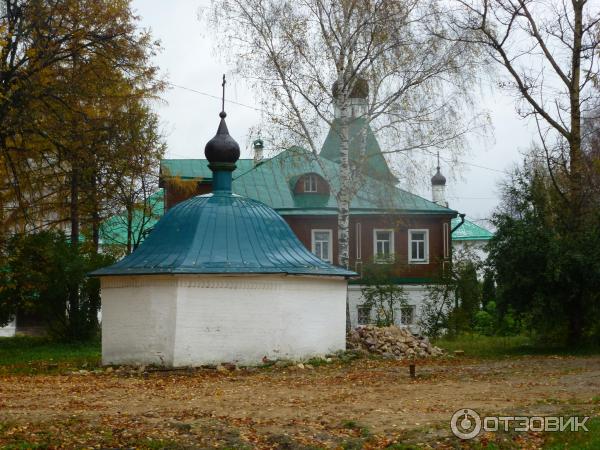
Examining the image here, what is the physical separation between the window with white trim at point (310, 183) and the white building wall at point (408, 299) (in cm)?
419

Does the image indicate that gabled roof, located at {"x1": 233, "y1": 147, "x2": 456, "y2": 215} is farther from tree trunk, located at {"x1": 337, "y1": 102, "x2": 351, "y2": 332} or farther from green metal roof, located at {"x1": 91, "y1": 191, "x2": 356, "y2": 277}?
green metal roof, located at {"x1": 91, "y1": 191, "x2": 356, "y2": 277}

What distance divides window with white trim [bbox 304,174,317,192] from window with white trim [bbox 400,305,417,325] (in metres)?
5.79

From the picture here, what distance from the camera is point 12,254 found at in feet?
71.4

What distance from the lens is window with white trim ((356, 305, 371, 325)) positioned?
2922cm

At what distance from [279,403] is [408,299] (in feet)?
67.9

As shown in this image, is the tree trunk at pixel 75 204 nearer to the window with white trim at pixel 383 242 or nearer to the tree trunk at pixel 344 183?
the tree trunk at pixel 344 183

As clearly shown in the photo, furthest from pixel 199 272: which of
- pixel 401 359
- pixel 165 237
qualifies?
pixel 401 359

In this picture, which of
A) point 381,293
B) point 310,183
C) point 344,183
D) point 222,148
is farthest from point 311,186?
point 222,148

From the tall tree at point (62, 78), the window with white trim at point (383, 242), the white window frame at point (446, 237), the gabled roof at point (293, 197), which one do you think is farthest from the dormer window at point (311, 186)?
the tall tree at point (62, 78)

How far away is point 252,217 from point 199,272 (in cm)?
220

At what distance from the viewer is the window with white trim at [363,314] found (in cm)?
2922

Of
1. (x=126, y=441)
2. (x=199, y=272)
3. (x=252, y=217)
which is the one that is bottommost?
(x=126, y=441)

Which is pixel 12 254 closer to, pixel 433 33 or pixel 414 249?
pixel 433 33

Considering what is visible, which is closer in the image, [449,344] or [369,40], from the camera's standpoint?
[369,40]
